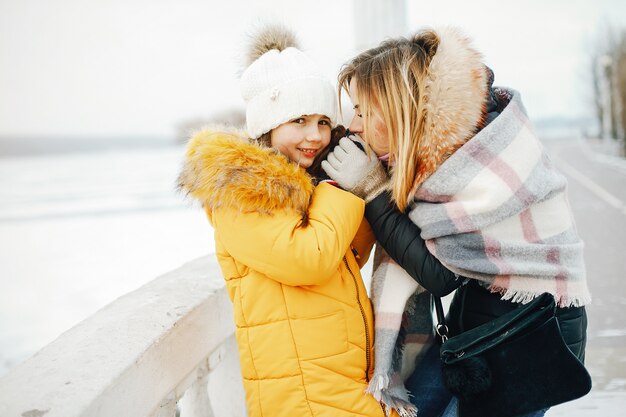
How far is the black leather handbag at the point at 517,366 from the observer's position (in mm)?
1432

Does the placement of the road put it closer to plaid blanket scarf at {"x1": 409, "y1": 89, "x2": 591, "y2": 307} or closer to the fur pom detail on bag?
plaid blanket scarf at {"x1": 409, "y1": 89, "x2": 591, "y2": 307}

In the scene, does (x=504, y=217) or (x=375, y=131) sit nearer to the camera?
(x=504, y=217)

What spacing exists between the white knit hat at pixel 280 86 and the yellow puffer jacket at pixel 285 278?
0.27 metres

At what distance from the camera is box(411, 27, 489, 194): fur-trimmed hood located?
1.49m

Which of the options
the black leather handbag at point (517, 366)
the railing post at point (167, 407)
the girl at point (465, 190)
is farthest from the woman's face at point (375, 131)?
the railing post at point (167, 407)

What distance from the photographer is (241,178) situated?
1.52 m

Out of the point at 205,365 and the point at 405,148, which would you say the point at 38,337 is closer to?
the point at 205,365

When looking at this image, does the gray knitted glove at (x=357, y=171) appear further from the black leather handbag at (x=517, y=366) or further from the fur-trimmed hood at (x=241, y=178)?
the black leather handbag at (x=517, y=366)

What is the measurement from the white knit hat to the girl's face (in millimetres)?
43

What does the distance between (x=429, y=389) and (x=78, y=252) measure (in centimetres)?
1040

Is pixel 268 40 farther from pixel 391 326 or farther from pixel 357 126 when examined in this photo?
pixel 391 326

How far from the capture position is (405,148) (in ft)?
5.15

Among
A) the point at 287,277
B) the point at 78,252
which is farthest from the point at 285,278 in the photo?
the point at 78,252

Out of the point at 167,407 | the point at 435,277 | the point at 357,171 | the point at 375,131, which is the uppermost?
the point at 375,131
